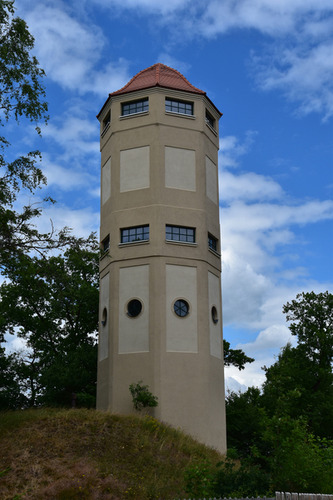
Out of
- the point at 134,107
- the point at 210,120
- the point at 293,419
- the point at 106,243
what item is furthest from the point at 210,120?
the point at 293,419

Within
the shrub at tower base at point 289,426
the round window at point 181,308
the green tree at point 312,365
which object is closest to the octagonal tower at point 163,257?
the round window at point 181,308

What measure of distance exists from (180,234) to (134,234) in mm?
2547

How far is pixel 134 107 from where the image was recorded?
35656 millimetres

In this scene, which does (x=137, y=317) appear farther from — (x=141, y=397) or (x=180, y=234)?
(x=180, y=234)

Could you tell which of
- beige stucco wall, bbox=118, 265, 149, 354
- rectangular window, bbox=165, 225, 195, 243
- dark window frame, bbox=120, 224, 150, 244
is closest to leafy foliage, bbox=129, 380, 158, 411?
beige stucco wall, bbox=118, 265, 149, 354

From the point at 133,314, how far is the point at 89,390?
9.50 m

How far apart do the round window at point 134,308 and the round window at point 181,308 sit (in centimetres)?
192

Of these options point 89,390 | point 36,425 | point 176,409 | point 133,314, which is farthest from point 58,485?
point 89,390

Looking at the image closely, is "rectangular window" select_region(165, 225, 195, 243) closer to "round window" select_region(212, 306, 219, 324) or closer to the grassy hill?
"round window" select_region(212, 306, 219, 324)

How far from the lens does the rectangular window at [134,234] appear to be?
33.1 metres

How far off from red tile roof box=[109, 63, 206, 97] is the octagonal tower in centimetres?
12

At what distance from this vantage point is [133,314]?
1268 inches

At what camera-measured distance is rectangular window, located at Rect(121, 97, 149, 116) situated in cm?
3534

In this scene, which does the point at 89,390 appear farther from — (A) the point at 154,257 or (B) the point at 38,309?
(A) the point at 154,257
